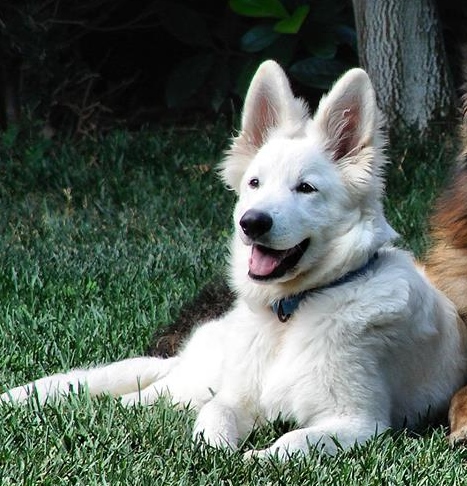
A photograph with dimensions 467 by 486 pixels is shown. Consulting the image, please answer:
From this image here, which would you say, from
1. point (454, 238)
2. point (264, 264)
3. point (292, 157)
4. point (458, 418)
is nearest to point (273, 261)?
point (264, 264)

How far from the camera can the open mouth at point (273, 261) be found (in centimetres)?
406

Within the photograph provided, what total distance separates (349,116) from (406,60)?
16.2 ft

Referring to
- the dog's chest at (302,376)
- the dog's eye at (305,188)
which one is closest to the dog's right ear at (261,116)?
the dog's eye at (305,188)

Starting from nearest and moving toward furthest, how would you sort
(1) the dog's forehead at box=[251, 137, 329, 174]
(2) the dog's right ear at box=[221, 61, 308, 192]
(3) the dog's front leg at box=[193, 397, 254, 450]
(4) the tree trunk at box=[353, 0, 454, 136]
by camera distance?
(3) the dog's front leg at box=[193, 397, 254, 450] < (1) the dog's forehead at box=[251, 137, 329, 174] < (2) the dog's right ear at box=[221, 61, 308, 192] < (4) the tree trunk at box=[353, 0, 454, 136]

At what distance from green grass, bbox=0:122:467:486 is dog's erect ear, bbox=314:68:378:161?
1047mm

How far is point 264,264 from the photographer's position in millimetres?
4062

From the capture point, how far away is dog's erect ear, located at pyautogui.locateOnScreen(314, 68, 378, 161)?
4.17 meters

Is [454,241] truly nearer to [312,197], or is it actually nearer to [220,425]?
[312,197]

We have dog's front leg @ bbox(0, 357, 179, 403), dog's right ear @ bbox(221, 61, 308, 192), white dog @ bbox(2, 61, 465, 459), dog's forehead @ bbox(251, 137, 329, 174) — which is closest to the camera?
white dog @ bbox(2, 61, 465, 459)

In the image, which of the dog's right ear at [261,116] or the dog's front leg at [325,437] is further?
the dog's right ear at [261,116]

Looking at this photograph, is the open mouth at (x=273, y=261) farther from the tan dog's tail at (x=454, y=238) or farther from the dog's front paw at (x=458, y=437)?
the tan dog's tail at (x=454, y=238)

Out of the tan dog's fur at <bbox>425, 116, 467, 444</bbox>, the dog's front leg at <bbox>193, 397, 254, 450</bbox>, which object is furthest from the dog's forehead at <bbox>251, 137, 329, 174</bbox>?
the tan dog's fur at <bbox>425, 116, 467, 444</bbox>

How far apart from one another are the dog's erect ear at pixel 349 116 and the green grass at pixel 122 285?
1047mm

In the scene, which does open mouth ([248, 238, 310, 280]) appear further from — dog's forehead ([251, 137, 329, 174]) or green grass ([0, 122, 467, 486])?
green grass ([0, 122, 467, 486])
